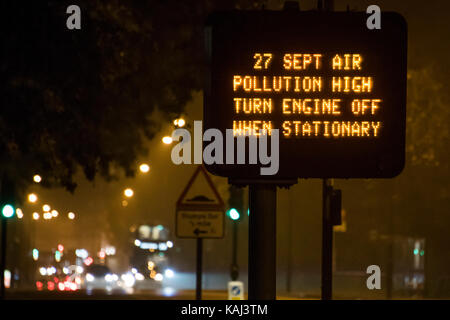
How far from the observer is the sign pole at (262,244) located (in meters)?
8.59

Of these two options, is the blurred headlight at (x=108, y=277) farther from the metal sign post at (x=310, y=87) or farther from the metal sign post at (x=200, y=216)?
the metal sign post at (x=310, y=87)

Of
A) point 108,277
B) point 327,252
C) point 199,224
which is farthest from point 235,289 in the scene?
point 108,277

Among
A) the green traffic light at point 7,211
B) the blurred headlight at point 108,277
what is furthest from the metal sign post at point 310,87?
the blurred headlight at point 108,277

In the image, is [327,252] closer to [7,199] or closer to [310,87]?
[7,199]

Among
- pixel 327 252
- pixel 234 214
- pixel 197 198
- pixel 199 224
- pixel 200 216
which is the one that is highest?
pixel 197 198

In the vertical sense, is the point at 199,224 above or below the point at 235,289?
above

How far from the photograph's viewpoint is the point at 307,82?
8180mm

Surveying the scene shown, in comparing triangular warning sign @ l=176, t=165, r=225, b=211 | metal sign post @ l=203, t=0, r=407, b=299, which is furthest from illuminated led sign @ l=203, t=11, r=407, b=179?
triangular warning sign @ l=176, t=165, r=225, b=211

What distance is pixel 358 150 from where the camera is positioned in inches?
324

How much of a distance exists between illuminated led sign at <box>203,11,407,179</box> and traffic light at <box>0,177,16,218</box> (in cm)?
1626

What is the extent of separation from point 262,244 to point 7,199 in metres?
16.3

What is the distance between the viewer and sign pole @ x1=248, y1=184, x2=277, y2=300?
859 cm

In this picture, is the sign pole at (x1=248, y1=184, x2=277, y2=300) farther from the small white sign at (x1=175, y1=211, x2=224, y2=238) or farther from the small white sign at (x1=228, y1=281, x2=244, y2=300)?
the small white sign at (x1=228, y1=281, x2=244, y2=300)
